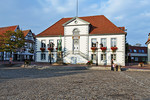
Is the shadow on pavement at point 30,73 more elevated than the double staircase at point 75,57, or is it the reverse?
the double staircase at point 75,57

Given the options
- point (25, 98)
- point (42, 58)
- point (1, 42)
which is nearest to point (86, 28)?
point (42, 58)

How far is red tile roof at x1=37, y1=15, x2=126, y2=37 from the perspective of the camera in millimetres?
26219

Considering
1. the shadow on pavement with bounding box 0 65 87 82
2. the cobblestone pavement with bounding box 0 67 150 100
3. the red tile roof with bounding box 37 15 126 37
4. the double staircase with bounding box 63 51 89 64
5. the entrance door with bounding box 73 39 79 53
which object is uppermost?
the red tile roof with bounding box 37 15 126 37

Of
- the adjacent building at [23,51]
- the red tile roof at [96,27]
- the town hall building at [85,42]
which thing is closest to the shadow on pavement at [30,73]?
the town hall building at [85,42]

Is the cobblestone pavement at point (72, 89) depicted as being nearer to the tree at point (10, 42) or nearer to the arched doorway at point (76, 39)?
the tree at point (10, 42)

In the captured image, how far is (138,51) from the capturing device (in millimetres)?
53781

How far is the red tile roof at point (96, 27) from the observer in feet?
86.0

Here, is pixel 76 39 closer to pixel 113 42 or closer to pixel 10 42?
pixel 113 42

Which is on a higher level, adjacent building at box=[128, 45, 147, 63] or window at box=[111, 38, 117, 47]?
window at box=[111, 38, 117, 47]

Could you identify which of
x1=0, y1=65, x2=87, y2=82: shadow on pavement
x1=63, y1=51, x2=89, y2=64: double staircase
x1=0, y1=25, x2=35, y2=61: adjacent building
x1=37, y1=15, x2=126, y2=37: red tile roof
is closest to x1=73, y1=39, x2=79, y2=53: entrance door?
x1=63, y1=51, x2=89, y2=64: double staircase

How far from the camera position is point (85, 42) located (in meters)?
27.1

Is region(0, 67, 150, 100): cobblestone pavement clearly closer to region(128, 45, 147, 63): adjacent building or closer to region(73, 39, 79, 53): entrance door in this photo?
region(73, 39, 79, 53): entrance door

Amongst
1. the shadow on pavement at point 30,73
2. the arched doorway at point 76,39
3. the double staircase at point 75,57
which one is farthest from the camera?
the arched doorway at point 76,39

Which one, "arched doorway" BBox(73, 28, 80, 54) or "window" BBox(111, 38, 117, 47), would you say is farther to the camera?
"arched doorway" BBox(73, 28, 80, 54)
